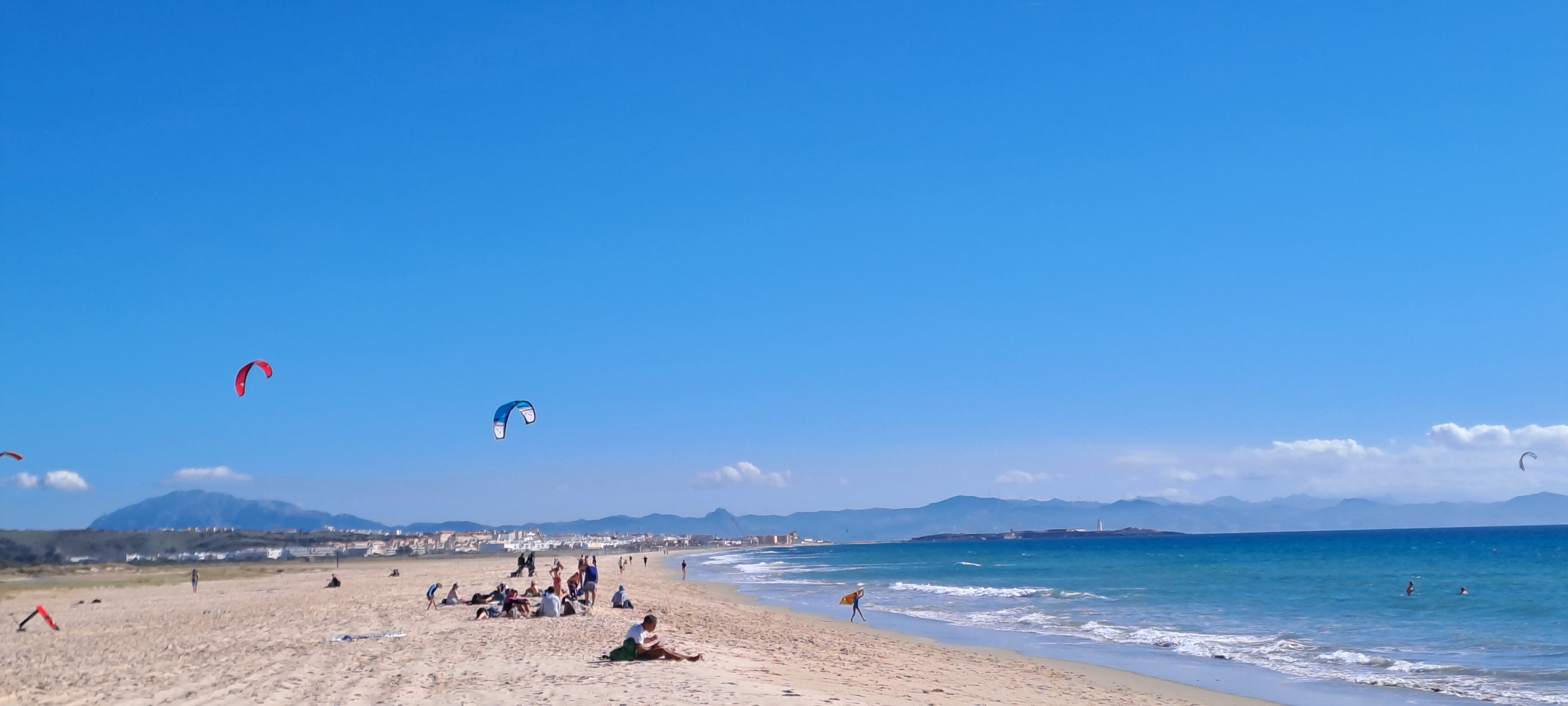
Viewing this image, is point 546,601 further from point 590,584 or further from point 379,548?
point 379,548

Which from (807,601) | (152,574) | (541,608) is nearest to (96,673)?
(541,608)

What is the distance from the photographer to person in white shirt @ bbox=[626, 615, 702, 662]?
10.8 m

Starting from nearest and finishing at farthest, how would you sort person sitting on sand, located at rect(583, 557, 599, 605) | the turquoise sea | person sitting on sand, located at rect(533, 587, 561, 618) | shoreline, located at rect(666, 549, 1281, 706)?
A: shoreline, located at rect(666, 549, 1281, 706), the turquoise sea, person sitting on sand, located at rect(533, 587, 561, 618), person sitting on sand, located at rect(583, 557, 599, 605)

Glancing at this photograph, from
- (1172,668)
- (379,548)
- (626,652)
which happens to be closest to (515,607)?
(626,652)

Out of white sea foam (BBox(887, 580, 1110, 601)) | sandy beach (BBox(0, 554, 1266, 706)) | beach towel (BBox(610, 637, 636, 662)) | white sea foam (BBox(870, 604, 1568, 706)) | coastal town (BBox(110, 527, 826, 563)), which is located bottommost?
coastal town (BBox(110, 527, 826, 563))

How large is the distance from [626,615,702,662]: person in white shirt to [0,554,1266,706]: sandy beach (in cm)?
13

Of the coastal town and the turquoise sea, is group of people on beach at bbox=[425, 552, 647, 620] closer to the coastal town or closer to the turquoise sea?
the turquoise sea

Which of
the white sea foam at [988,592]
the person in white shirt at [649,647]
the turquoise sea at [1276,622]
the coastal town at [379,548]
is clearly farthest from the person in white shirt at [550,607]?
the coastal town at [379,548]

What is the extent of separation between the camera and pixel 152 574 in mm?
55812

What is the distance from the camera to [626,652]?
1095 centimetres

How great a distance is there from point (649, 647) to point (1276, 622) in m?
17.0

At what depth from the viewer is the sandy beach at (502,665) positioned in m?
9.43

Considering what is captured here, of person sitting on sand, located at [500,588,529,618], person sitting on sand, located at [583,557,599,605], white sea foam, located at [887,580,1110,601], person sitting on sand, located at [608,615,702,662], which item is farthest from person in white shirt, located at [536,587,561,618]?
white sea foam, located at [887,580,1110,601]

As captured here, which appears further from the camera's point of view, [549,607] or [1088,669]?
[549,607]
